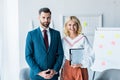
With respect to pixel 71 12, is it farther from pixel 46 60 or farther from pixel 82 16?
pixel 46 60

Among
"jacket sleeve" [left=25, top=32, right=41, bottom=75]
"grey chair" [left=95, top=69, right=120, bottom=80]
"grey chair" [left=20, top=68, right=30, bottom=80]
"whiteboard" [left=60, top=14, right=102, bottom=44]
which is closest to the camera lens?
"jacket sleeve" [left=25, top=32, right=41, bottom=75]

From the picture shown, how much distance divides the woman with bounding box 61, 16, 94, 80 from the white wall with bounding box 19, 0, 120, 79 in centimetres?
49

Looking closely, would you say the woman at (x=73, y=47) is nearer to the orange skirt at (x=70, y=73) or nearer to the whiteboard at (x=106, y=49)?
the orange skirt at (x=70, y=73)

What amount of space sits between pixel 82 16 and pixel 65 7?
30 cm

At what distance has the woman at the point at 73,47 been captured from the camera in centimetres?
296

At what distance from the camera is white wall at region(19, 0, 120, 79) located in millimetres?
3520

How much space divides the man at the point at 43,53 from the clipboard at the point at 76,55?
0.67 ft

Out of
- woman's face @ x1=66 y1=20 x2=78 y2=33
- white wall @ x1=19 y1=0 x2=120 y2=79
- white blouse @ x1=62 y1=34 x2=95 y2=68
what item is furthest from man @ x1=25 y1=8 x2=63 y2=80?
white wall @ x1=19 y1=0 x2=120 y2=79

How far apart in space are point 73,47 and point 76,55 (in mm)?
105

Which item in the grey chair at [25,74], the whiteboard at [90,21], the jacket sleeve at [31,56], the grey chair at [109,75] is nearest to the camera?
the jacket sleeve at [31,56]

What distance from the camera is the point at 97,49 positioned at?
325 centimetres

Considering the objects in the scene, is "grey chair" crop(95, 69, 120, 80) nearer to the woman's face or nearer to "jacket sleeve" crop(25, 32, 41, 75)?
the woman's face

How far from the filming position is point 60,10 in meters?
3.56

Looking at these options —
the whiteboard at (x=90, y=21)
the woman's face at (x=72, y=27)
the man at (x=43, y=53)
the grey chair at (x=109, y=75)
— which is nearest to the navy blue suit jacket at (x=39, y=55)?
the man at (x=43, y=53)
